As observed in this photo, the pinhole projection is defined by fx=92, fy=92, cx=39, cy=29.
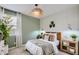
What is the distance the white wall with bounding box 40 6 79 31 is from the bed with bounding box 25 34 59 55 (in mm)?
218

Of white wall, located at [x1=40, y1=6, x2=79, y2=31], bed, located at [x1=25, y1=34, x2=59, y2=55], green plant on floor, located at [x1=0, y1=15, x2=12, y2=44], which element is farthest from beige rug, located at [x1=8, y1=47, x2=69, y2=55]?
white wall, located at [x1=40, y1=6, x2=79, y2=31]

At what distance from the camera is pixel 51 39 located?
153 centimetres

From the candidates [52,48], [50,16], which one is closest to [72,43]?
[52,48]

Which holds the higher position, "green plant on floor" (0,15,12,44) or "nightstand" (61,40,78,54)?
"green plant on floor" (0,15,12,44)

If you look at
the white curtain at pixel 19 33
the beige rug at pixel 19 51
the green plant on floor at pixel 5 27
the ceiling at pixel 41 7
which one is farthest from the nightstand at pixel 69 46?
the green plant on floor at pixel 5 27

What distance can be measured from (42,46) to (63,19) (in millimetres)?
555

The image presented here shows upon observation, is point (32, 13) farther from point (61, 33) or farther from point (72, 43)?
point (72, 43)

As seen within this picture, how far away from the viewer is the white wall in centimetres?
146

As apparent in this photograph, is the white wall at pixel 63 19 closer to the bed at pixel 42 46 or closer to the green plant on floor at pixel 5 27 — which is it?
the bed at pixel 42 46

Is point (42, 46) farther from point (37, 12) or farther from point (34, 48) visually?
point (37, 12)

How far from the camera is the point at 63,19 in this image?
151cm

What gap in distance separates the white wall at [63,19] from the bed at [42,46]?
0.72 ft

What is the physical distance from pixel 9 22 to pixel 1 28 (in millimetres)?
154

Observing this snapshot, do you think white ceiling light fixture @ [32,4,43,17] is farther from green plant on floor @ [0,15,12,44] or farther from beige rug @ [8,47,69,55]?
beige rug @ [8,47,69,55]
